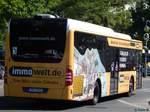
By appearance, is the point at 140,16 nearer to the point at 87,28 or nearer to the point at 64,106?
the point at 87,28

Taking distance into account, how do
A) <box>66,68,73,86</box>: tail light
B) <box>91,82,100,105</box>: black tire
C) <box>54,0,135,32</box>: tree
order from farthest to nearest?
<box>54,0,135,32</box>: tree
<box>91,82,100,105</box>: black tire
<box>66,68,73,86</box>: tail light

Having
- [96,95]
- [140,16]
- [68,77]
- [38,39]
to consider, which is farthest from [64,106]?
[140,16]

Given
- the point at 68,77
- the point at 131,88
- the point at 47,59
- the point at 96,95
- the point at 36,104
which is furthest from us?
the point at 131,88

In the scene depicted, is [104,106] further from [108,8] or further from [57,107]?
[108,8]

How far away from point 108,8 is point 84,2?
13.8 ft

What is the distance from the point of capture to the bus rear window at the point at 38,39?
1912 cm

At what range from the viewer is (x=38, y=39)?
1938cm

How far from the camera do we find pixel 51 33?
760 inches

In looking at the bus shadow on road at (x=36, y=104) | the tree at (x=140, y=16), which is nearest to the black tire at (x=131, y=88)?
the bus shadow on road at (x=36, y=104)

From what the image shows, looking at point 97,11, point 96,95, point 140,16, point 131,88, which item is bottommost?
point 131,88

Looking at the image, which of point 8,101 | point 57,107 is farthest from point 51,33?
point 8,101

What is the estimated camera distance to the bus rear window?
1912cm

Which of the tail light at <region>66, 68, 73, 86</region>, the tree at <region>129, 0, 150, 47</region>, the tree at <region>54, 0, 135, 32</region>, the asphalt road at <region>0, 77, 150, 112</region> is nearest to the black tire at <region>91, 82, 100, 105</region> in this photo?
the asphalt road at <region>0, 77, 150, 112</region>

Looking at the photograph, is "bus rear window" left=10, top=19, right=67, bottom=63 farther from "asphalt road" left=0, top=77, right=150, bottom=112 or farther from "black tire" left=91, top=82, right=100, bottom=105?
"black tire" left=91, top=82, right=100, bottom=105
